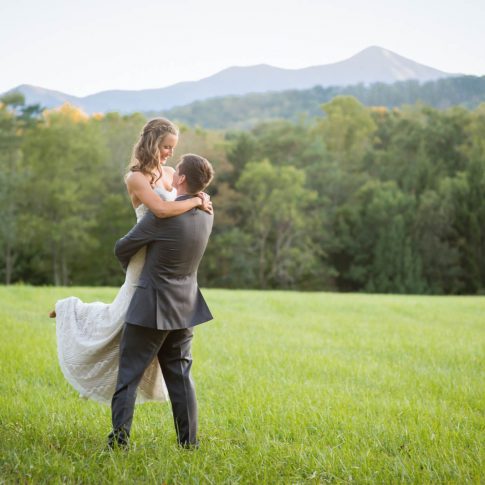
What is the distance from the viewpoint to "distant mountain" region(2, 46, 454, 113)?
87256 mm

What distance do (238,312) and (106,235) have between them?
32067 millimetres

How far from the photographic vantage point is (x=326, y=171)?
2104 inches

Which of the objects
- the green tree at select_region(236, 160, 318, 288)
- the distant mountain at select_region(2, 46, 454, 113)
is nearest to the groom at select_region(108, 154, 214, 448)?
the green tree at select_region(236, 160, 318, 288)

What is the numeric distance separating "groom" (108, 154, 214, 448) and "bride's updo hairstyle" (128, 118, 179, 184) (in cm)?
21

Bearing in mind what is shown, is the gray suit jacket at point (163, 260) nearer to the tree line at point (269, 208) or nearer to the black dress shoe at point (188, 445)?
the black dress shoe at point (188, 445)

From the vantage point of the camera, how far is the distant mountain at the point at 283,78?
286ft

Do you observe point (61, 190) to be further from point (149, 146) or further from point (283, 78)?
point (283, 78)

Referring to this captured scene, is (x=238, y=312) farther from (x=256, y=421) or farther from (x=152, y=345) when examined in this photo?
(x=152, y=345)

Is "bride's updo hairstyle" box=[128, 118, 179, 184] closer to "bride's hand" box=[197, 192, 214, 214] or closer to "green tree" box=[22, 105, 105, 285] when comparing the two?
"bride's hand" box=[197, 192, 214, 214]

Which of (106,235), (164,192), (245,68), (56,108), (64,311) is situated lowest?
(106,235)

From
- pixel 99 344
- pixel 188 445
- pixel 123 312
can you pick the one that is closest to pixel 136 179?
pixel 123 312

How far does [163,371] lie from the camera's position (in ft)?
16.0

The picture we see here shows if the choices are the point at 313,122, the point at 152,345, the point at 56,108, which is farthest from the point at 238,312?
the point at 313,122

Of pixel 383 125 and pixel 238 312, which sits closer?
pixel 238 312
